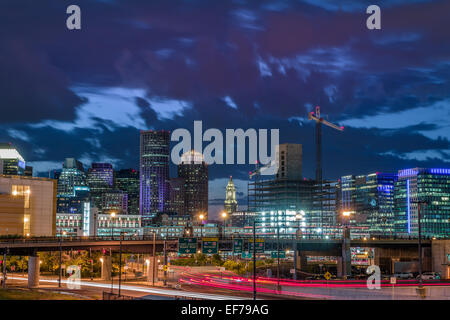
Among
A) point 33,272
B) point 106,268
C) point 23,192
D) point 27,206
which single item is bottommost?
point 106,268

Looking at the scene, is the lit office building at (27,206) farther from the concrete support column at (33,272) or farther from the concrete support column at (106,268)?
the concrete support column at (33,272)

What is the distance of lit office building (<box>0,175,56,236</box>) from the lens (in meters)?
173

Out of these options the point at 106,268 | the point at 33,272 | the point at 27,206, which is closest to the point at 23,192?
the point at 27,206

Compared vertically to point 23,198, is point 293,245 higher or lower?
lower

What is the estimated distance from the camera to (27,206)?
183 metres

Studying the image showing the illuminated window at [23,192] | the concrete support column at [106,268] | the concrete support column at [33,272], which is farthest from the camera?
the illuminated window at [23,192]

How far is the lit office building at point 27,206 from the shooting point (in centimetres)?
17288

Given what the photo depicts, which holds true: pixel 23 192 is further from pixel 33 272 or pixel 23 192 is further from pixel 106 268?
pixel 33 272

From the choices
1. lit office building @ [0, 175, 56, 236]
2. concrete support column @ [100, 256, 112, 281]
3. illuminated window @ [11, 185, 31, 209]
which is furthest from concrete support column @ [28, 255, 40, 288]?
illuminated window @ [11, 185, 31, 209]

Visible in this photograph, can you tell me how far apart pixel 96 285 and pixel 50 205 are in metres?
101

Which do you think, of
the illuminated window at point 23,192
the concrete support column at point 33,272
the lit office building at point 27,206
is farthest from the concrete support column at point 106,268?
the illuminated window at point 23,192
